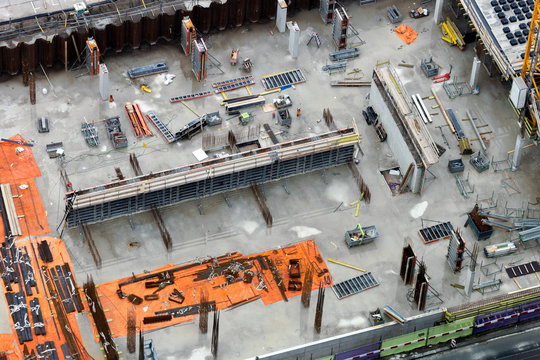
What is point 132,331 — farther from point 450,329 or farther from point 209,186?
point 450,329

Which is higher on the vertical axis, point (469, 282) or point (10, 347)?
point (10, 347)

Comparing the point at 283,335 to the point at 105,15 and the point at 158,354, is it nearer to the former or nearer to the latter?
the point at 158,354

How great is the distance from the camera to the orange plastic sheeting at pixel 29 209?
311ft

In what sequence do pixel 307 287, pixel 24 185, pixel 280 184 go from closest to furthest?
pixel 307 287
pixel 24 185
pixel 280 184

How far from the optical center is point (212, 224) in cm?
9606

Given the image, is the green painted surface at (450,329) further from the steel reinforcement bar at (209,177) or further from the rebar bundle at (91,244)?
the rebar bundle at (91,244)

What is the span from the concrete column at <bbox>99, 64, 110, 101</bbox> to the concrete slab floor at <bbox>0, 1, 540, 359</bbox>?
2.61 ft

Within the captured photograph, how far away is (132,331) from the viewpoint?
89750mm

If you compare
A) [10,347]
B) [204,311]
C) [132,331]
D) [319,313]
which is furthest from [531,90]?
[10,347]

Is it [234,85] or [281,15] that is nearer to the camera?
[234,85]

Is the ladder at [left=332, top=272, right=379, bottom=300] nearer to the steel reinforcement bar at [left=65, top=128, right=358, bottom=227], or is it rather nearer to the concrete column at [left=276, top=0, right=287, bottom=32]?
the steel reinforcement bar at [left=65, top=128, right=358, bottom=227]

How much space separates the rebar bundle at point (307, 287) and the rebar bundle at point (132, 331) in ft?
36.9

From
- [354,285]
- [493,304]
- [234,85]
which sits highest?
[234,85]

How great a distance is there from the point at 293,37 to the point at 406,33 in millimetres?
9683
